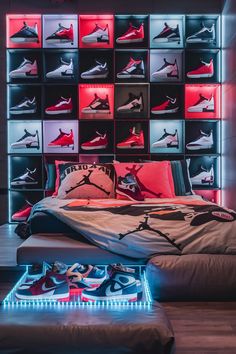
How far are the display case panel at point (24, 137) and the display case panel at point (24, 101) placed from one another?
8cm

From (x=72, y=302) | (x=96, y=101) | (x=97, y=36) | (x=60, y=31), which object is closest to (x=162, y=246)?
(x=72, y=302)

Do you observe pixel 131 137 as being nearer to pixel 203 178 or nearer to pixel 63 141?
pixel 63 141

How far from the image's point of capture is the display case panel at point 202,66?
4352 mm

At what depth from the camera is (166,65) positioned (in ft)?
14.4

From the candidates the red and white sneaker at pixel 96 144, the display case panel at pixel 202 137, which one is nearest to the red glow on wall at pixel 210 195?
the display case panel at pixel 202 137

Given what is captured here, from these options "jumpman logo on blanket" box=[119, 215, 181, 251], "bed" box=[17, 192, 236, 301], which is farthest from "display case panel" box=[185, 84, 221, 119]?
"jumpman logo on blanket" box=[119, 215, 181, 251]

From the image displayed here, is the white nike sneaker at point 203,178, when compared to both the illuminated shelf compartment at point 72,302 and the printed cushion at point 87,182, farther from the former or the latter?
the illuminated shelf compartment at point 72,302

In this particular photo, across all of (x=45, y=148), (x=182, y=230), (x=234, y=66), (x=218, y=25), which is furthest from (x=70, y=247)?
(x=218, y=25)

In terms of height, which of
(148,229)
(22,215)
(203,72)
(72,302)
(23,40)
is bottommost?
(72,302)

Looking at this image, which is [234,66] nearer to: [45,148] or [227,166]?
[227,166]

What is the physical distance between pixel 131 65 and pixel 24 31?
112 centimetres

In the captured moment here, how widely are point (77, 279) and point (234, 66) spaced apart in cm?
265

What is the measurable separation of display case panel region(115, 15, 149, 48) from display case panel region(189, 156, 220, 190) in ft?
4.33

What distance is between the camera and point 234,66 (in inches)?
154
